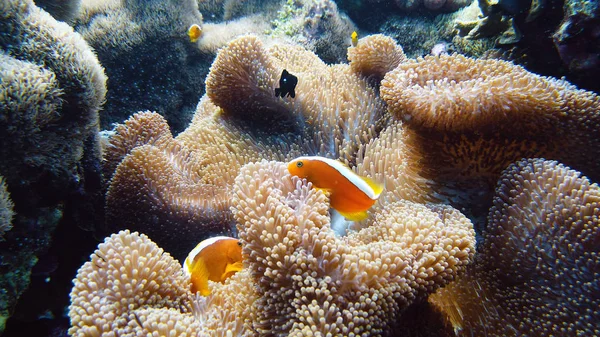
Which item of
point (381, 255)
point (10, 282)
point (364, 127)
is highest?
point (364, 127)

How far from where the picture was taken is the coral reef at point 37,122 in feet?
5.90

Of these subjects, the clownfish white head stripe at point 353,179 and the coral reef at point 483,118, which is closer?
the clownfish white head stripe at point 353,179

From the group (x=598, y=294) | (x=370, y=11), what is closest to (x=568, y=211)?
(x=598, y=294)

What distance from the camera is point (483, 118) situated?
170 centimetres

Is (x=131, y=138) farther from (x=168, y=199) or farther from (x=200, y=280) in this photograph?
(x=200, y=280)

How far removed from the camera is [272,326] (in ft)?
4.36

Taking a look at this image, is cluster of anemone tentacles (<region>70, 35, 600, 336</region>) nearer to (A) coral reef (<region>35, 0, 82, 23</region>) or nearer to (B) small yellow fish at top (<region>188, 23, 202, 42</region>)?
(A) coral reef (<region>35, 0, 82, 23</region>)

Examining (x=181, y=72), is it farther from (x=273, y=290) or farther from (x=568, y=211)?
(x=568, y=211)

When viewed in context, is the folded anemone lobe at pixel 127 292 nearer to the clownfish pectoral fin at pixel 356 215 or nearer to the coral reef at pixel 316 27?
the clownfish pectoral fin at pixel 356 215

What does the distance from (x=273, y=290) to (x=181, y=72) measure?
430cm

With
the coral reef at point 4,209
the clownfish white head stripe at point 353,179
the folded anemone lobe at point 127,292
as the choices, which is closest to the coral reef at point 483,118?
the clownfish white head stripe at point 353,179

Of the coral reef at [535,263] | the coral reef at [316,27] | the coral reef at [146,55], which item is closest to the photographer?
the coral reef at [535,263]

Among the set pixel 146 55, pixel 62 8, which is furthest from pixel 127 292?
pixel 146 55

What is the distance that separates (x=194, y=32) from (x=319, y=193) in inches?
158
